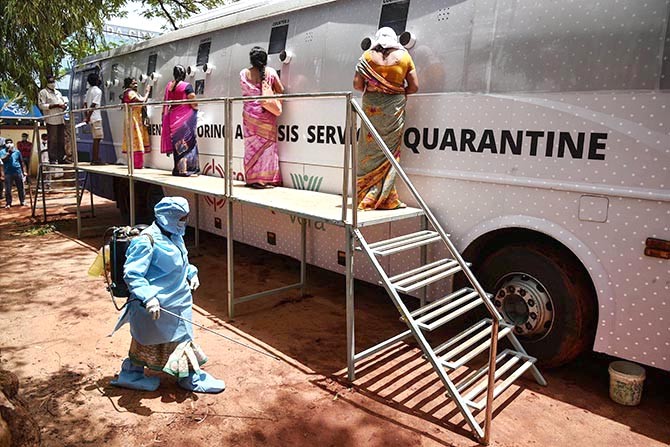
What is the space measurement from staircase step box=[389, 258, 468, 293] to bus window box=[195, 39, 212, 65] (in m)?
4.32

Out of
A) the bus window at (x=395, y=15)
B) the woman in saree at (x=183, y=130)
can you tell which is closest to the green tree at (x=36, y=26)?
the woman in saree at (x=183, y=130)

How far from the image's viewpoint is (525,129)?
3.62 meters

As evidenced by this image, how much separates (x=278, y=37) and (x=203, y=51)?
1.65 m

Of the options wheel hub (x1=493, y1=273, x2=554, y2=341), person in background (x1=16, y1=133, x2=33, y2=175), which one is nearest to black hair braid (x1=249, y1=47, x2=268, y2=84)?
wheel hub (x1=493, y1=273, x2=554, y2=341)

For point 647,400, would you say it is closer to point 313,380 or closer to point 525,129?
point 525,129

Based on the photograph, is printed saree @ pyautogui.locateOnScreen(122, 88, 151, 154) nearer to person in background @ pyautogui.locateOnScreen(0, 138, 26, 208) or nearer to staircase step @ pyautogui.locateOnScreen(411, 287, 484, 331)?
person in background @ pyautogui.locateOnScreen(0, 138, 26, 208)

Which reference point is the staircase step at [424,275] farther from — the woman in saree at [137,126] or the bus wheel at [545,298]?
the woman in saree at [137,126]

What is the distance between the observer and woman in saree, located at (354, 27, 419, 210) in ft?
13.4

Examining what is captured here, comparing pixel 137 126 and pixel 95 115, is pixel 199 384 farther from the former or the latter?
pixel 95 115

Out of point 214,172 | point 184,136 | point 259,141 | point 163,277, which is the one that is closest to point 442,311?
point 163,277

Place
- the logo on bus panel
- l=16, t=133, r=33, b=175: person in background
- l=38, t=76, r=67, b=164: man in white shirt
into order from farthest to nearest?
l=16, t=133, r=33, b=175: person in background, l=38, t=76, r=67, b=164: man in white shirt, the logo on bus panel

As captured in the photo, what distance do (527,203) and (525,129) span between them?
1.62ft

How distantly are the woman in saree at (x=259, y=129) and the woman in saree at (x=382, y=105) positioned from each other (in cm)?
A: 146

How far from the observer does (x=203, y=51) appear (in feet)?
22.4
